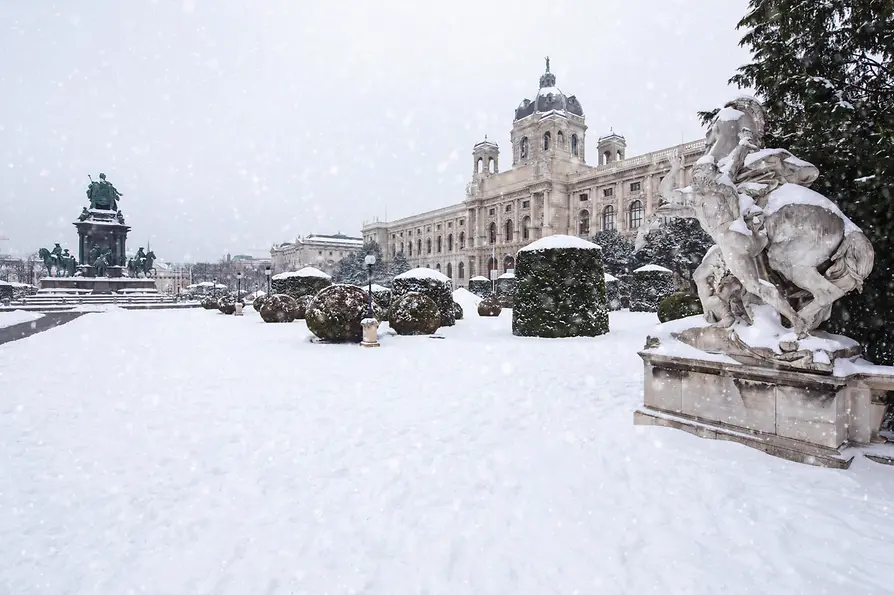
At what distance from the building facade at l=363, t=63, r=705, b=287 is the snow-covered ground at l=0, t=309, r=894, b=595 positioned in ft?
131

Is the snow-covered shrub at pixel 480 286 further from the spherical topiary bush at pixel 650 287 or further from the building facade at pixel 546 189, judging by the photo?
the spherical topiary bush at pixel 650 287

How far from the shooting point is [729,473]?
318 centimetres

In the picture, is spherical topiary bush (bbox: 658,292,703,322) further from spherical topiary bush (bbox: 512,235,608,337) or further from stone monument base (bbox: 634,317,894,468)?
stone monument base (bbox: 634,317,894,468)

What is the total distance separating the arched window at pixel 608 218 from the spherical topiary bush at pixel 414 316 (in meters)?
37.5

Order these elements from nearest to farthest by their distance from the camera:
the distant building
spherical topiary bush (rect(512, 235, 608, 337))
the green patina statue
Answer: spherical topiary bush (rect(512, 235, 608, 337)), the green patina statue, the distant building

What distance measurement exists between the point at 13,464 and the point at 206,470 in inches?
65.5

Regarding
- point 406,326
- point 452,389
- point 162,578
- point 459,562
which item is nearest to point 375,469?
point 459,562

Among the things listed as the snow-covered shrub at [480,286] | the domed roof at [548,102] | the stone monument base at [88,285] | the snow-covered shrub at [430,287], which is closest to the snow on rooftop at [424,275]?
the snow-covered shrub at [430,287]

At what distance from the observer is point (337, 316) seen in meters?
10.8

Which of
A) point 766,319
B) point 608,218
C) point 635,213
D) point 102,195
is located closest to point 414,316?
point 766,319

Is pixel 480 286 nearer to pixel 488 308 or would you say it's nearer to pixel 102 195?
pixel 488 308

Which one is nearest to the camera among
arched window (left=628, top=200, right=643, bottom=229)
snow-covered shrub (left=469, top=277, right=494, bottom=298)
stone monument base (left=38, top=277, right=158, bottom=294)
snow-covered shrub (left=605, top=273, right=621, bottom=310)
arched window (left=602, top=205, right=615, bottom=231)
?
snow-covered shrub (left=605, top=273, right=621, bottom=310)

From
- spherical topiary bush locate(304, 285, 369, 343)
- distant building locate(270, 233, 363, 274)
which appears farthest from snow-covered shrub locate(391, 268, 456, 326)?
distant building locate(270, 233, 363, 274)

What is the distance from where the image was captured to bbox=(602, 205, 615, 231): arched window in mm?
45312
